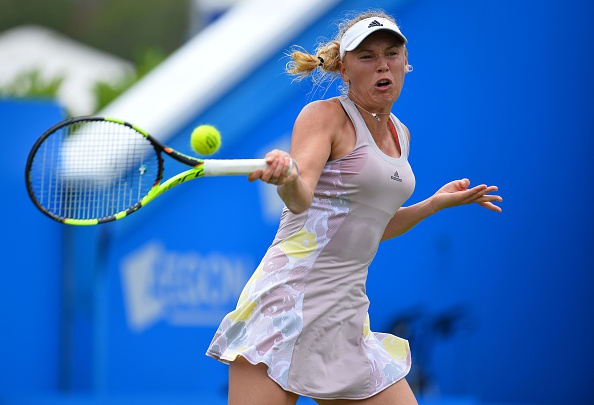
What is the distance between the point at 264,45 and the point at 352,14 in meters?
0.57

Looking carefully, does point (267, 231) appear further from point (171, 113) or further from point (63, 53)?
point (63, 53)

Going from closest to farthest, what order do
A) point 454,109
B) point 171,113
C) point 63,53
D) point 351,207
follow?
point 351,207, point 171,113, point 454,109, point 63,53

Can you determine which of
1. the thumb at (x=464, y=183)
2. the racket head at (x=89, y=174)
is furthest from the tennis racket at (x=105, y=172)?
the thumb at (x=464, y=183)

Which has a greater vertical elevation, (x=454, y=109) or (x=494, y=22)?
(x=494, y=22)

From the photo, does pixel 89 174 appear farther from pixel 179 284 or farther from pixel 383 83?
pixel 179 284

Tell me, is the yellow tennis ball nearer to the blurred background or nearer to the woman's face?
the woman's face

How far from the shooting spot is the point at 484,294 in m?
7.34

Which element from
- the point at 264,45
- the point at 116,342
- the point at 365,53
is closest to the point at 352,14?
the point at 264,45

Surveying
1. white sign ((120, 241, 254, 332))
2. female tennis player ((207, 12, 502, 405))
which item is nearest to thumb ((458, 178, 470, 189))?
female tennis player ((207, 12, 502, 405))

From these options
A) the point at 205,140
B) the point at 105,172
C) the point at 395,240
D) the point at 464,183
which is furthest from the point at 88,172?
the point at 395,240

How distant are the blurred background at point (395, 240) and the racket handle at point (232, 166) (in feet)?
10.3

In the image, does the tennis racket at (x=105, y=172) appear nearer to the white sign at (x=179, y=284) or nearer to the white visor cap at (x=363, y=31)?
the white sign at (x=179, y=284)

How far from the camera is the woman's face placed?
3.54 m

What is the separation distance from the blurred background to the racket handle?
3.14 meters
